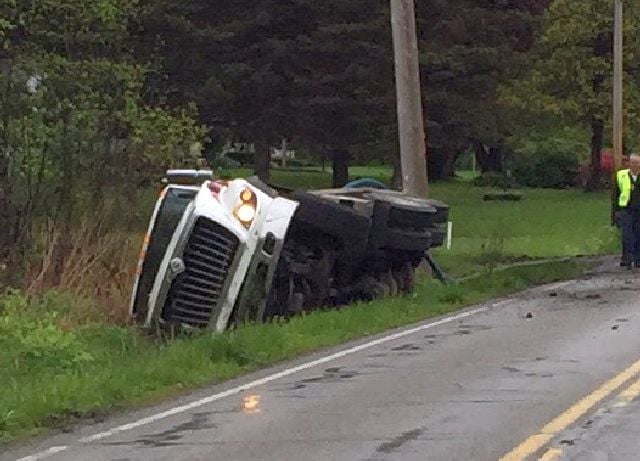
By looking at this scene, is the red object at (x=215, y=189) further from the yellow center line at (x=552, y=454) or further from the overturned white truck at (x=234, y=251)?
the yellow center line at (x=552, y=454)

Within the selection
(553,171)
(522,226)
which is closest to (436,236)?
(522,226)

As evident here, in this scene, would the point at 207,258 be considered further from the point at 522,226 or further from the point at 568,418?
the point at 522,226

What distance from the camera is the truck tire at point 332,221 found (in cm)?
1722

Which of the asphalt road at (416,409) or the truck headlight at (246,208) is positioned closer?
the asphalt road at (416,409)

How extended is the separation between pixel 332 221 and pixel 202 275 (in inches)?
82.1

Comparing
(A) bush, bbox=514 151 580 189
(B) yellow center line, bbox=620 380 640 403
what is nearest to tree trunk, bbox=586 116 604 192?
(A) bush, bbox=514 151 580 189

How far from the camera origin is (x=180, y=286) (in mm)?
15781

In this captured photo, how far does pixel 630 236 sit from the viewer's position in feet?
80.9

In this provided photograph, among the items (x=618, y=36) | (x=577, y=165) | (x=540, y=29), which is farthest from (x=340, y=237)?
(x=577, y=165)

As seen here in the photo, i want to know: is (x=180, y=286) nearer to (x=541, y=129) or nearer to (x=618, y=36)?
(x=618, y=36)

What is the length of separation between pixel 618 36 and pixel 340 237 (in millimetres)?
17717

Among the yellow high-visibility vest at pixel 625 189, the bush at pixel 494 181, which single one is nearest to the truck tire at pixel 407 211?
the yellow high-visibility vest at pixel 625 189

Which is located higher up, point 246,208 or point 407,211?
point 246,208

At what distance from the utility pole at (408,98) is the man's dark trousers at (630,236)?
3.78m
